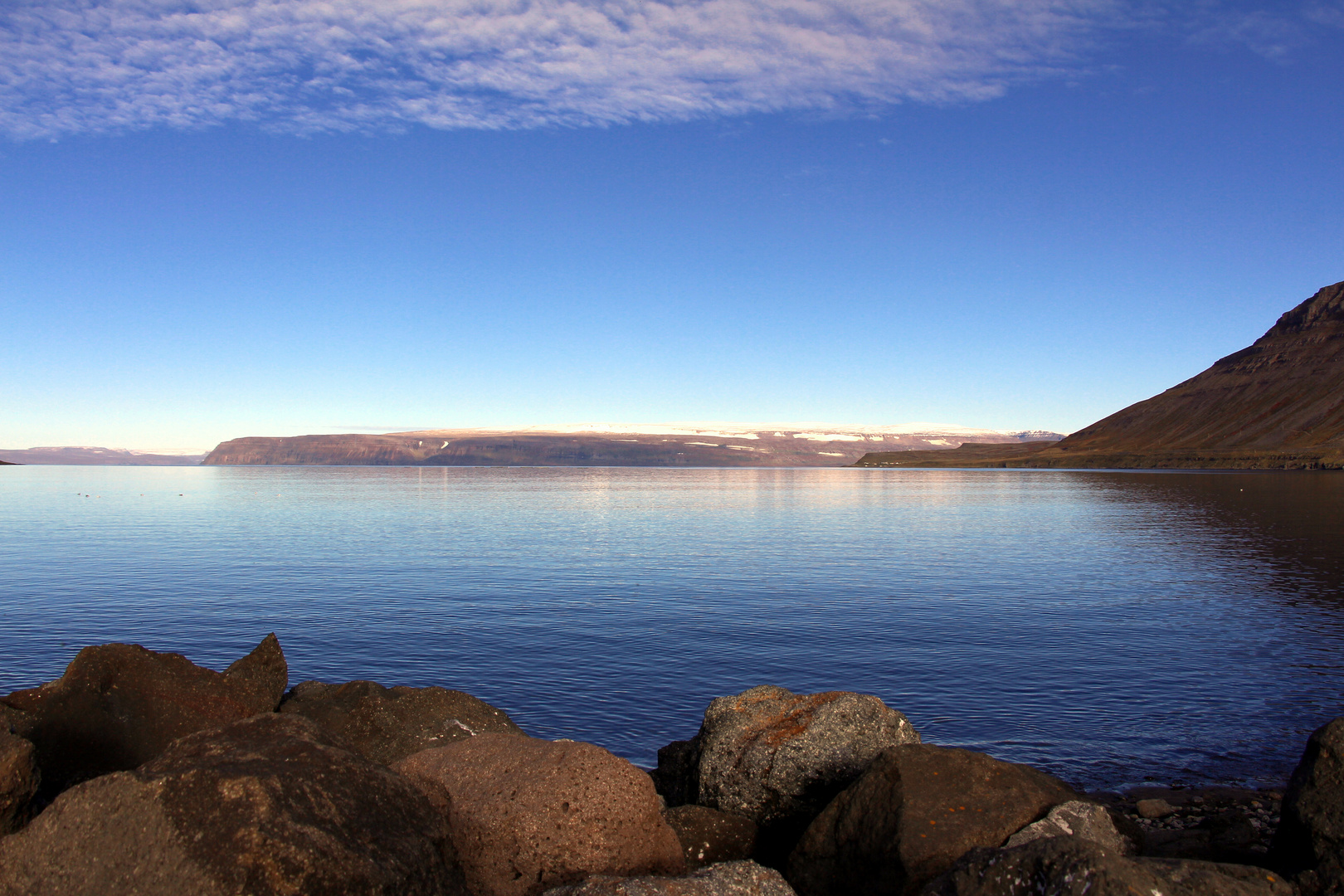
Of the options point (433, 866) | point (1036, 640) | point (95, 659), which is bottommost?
point (1036, 640)

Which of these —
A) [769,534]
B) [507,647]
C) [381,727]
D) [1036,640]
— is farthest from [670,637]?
[769,534]

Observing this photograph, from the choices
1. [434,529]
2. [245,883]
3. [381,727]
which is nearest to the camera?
[245,883]

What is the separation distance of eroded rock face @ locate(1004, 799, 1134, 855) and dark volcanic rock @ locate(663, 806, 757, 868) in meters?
2.68

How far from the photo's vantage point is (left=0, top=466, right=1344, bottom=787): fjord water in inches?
604

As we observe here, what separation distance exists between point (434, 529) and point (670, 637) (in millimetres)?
35337

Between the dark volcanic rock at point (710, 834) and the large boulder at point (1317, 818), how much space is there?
4.74 meters

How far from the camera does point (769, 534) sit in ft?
167

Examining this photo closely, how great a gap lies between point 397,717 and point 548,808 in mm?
4464

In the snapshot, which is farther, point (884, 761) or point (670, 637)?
point (670, 637)

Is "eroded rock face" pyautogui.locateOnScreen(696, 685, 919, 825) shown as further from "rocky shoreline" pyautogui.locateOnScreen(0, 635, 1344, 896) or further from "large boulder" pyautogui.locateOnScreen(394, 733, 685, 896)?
"large boulder" pyautogui.locateOnScreen(394, 733, 685, 896)

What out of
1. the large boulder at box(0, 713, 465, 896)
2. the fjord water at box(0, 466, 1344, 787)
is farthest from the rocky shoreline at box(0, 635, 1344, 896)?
the fjord water at box(0, 466, 1344, 787)

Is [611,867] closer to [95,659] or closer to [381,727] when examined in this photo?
[381,727]

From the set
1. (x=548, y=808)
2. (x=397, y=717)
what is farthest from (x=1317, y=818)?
(x=397, y=717)

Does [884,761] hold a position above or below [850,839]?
above
